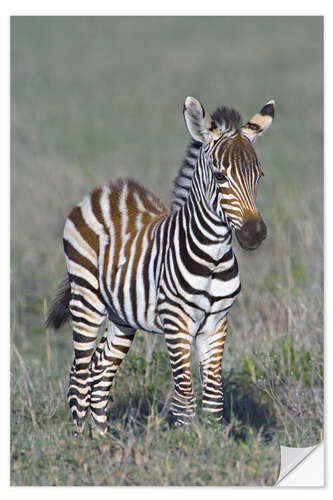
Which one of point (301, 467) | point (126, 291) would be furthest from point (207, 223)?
point (301, 467)

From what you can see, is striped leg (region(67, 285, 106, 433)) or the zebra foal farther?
striped leg (region(67, 285, 106, 433))

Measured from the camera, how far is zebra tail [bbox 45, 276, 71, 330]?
16.3 ft

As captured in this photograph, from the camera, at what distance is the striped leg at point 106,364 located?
4758 millimetres

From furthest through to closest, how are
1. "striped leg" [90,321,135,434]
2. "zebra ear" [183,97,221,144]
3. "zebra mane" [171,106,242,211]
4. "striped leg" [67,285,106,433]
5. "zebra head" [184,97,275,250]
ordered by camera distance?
"striped leg" [90,321,135,434] < "striped leg" [67,285,106,433] < "zebra mane" [171,106,242,211] < "zebra ear" [183,97,221,144] < "zebra head" [184,97,275,250]

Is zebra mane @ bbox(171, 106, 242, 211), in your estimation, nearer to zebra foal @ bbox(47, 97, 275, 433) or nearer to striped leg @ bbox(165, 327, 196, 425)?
zebra foal @ bbox(47, 97, 275, 433)

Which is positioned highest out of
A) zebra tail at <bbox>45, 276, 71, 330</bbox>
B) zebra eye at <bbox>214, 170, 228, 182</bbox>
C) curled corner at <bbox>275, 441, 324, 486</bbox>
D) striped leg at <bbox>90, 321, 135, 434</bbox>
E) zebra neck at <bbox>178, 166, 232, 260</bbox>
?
zebra eye at <bbox>214, 170, 228, 182</bbox>

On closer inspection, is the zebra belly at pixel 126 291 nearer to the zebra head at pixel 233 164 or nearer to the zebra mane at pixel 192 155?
the zebra mane at pixel 192 155

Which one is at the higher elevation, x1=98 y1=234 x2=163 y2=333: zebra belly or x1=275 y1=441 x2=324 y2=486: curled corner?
x1=98 y1=234 x2=163 y2=333: zebra belly

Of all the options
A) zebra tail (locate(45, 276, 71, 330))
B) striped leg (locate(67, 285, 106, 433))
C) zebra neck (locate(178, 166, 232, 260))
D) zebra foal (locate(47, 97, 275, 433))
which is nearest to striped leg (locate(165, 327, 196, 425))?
zebra foal (locate(47, 97, 275, 433))

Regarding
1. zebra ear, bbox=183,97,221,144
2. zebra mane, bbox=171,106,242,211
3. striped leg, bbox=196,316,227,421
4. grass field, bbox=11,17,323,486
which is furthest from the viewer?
grass field, bbox=11,17,323,486

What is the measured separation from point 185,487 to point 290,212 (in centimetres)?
498
